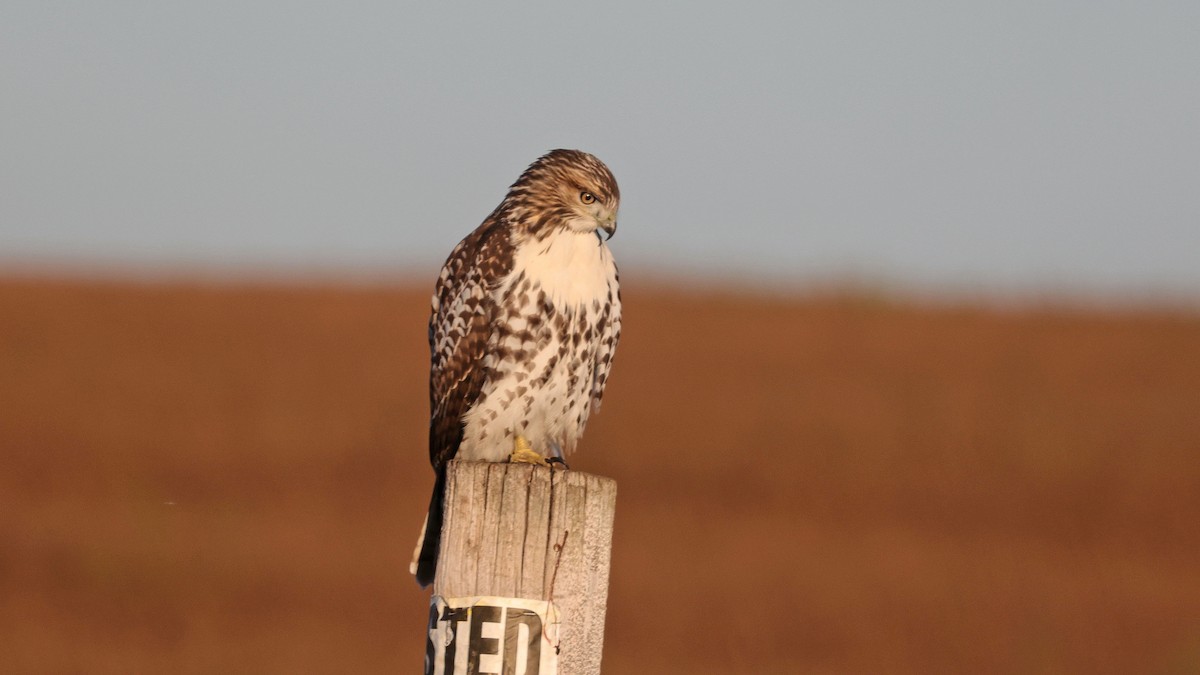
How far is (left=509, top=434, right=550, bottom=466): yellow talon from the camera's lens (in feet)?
19.3

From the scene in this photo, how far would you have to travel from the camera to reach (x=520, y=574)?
3707 mm

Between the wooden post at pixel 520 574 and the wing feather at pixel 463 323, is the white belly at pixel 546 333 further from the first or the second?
the wooden post at pixel 520 574

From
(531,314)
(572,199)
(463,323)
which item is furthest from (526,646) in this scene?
(572,199)

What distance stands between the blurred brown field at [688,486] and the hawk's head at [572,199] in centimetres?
580

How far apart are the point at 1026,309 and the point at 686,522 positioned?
12591 millimetres

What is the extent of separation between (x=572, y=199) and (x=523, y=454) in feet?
3.06

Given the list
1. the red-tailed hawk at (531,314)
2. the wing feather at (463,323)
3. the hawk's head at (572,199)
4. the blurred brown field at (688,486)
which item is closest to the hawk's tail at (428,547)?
the red-tailed hawk at (531,314)

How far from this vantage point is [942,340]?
78.0ft

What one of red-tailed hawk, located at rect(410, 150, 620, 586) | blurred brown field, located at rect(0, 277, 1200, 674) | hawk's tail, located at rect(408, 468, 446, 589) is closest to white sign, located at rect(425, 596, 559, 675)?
hawk's tail, located at rect(408, 468, 446, 589)

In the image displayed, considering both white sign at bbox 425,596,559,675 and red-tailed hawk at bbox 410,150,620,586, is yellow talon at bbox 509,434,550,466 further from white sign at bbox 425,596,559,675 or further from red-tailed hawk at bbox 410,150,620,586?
white sign at bbox 425,596,559,675

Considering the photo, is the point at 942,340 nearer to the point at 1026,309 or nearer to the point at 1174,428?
the point at 1026,309

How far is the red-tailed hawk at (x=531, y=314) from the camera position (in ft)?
18.9

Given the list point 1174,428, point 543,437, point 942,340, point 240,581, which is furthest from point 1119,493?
point 543,437

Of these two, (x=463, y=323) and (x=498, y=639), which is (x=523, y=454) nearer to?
(x=463, y=323)
